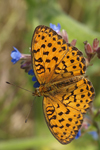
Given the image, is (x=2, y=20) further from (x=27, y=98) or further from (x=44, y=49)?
(x=44, y=49)

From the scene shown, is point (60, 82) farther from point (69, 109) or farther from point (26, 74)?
point (26, 74)

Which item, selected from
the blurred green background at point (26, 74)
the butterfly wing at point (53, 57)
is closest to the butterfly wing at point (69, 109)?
the butterfly wing at point (53, 57)

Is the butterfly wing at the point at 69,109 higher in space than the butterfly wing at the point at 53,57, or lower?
lower

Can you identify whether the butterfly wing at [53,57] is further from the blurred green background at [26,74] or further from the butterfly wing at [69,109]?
the blurred green background at [26,74]

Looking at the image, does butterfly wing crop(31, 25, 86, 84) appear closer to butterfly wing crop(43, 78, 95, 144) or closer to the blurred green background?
butterfly wing crop(43, 78, 95, 144)

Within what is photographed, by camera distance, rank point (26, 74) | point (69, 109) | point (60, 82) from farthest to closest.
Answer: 1. point (26, 74)
2. point (60, 82)
3. point (69, 109)

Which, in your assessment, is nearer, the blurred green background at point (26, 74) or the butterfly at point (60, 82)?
the butterfly at point (60, 82)

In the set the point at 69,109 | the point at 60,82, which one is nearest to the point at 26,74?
the point at 60,82
